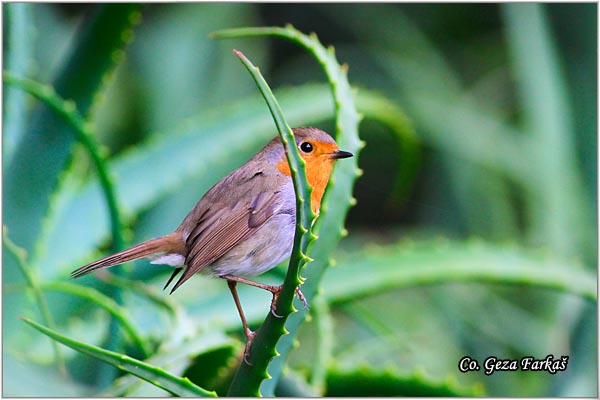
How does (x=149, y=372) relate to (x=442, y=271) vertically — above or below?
below

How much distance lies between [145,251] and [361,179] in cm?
112

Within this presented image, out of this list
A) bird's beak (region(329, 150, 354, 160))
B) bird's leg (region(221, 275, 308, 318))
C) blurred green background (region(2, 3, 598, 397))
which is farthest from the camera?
blurred green background (region(2, 3, 598, 397))

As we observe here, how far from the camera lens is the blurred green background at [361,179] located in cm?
154

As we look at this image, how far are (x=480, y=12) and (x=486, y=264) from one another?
129cm

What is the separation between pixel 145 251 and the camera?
1.15m

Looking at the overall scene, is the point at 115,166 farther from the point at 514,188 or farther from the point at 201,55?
the point at 514,188

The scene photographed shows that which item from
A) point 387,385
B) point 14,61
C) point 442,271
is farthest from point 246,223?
point 14,61

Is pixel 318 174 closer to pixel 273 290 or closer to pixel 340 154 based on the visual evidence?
pixel 340 154

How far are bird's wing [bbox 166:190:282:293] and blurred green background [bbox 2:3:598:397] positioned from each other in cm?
15

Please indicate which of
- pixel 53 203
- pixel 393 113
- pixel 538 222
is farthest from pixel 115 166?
pixel 538 222

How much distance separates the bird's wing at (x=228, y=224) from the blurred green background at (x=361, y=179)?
152 millimetres

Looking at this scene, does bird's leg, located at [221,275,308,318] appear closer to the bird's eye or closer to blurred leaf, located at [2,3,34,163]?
the bird's eye

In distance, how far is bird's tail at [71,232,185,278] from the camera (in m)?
1.13

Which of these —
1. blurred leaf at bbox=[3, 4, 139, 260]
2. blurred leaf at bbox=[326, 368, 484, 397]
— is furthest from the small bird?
blurred leaf at bbox=[3, 4, 139, 260]
